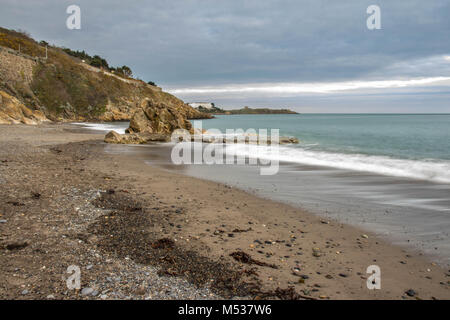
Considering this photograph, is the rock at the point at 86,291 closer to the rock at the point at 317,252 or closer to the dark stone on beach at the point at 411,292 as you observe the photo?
the rock at the point at 317,252

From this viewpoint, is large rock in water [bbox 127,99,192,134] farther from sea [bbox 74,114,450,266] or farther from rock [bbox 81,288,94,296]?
rock [bbox 81,288,94,296]

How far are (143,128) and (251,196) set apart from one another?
2236 centimetres

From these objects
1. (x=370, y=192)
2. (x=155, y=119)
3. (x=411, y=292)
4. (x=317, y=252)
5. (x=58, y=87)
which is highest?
(x=58, y=87)

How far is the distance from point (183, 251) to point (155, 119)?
26.6m

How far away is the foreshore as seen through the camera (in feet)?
11.7

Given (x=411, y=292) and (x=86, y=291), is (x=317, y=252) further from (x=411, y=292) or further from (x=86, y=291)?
(x=86, y=291)

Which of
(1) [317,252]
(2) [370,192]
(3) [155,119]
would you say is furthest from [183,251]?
(3) [155,119]

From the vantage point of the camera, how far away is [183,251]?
455cm

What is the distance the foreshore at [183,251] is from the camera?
141 inches

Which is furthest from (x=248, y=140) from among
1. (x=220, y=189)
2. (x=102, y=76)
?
(x=102, y=76)

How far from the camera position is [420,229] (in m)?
5.81

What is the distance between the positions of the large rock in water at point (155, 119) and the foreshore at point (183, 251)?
21.2m

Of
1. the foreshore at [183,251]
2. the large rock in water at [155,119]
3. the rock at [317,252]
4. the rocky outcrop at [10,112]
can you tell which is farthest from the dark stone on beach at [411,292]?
the rocky outcrop at [10,112]
